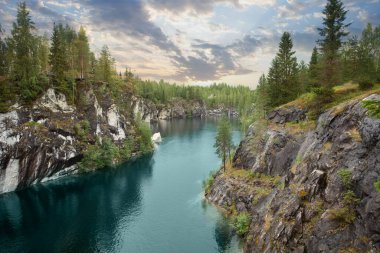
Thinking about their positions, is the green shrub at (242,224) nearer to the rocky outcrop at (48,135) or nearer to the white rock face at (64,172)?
the rocky outcrop at (48,135)

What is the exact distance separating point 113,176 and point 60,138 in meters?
18.9

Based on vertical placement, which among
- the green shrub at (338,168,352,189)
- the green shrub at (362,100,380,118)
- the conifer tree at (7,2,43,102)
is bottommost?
the green shrub at (338,168,352,189)

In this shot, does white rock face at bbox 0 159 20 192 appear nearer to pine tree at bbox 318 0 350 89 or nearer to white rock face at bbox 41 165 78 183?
white rock face at bbox 41 165 78 183

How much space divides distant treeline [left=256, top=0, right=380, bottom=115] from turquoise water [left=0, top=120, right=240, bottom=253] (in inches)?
1129

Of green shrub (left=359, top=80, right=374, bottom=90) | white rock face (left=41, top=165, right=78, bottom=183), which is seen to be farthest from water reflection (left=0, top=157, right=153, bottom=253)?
green shrub (left=359, top=80, right=374, bottom=90)

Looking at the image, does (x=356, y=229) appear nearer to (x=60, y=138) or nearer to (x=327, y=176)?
(x=327, y=176)

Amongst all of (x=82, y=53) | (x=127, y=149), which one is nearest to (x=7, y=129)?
(x=82, y=53)

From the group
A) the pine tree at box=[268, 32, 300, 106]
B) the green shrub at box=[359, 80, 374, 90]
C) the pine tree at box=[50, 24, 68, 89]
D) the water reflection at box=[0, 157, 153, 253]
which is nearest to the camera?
the green shrub at box=[359, 80, 374, 90]

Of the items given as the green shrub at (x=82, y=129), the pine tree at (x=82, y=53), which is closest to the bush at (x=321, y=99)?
the green shrub at (x=82, y=129)

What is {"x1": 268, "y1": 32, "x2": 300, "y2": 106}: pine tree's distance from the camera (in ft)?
216

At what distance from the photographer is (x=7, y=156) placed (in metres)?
68.9

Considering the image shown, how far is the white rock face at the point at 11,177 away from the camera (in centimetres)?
6943

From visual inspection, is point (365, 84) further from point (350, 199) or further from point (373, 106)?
point (373, 106)

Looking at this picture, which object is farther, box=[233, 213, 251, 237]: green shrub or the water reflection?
the water reflection
